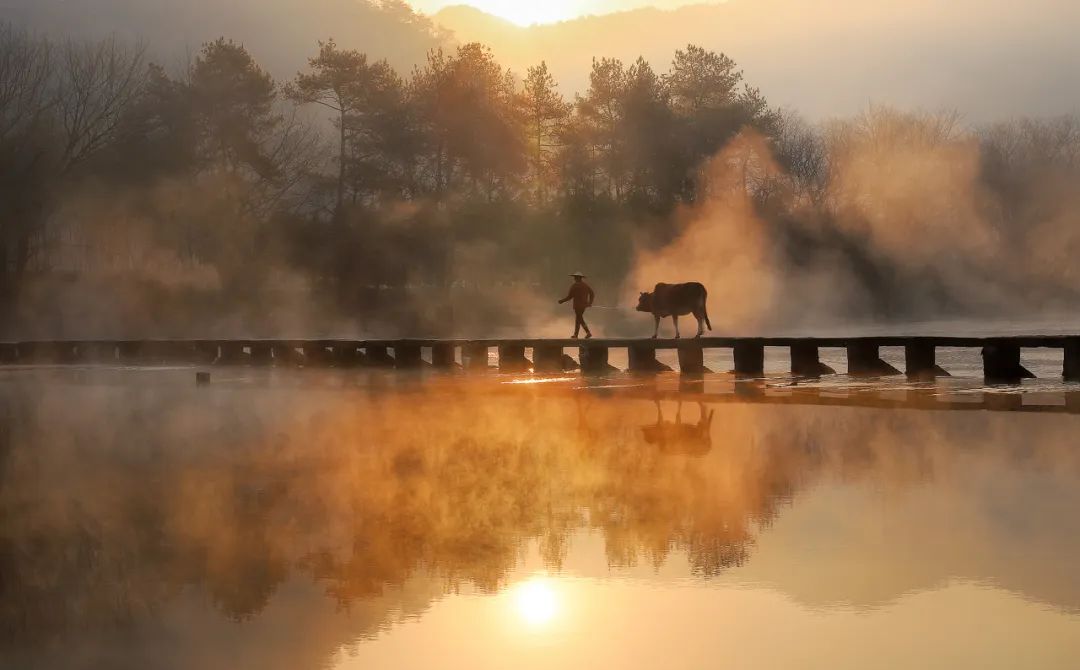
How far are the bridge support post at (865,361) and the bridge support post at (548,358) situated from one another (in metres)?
7.44

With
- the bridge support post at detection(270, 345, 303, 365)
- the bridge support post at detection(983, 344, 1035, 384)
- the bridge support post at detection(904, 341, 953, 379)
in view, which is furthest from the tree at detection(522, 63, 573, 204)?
the bridge support post at detection(983, 344, 1035, 384)

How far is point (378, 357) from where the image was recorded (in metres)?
42.8

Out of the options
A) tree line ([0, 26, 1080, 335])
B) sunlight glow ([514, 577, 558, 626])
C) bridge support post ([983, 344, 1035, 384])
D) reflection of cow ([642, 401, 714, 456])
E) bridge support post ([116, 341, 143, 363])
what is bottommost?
sunlight glow ([514, 577, 558, 626])

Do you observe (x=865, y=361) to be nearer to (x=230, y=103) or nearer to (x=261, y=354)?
(x=261, y=354)

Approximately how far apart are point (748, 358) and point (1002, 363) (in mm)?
6166

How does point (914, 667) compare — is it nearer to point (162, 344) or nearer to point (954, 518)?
point (954, 518)

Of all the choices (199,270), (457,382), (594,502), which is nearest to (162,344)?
(457,382)

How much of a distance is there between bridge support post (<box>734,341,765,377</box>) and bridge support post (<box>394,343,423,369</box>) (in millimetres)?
9487

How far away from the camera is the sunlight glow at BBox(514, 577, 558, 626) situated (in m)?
9.07

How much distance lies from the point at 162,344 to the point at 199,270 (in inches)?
1187

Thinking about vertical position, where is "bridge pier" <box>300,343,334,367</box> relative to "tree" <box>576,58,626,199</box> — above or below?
below

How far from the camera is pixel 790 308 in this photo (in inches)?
3386

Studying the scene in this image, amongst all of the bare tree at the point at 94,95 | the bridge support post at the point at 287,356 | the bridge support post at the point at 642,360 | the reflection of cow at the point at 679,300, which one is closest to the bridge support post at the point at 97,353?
the bridge support post at the point at 287,356

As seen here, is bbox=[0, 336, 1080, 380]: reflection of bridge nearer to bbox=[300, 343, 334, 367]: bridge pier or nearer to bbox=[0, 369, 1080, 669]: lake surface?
bbox=[300, 343, 334, 367]: bridge pier
